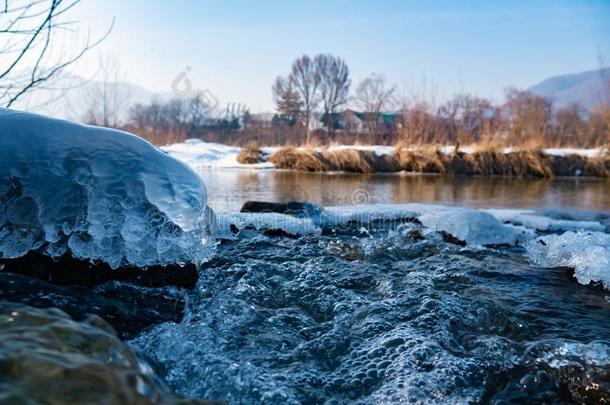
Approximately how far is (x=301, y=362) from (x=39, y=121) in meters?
1.41

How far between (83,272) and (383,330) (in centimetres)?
111

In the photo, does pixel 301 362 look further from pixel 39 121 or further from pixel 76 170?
pixel 39 121

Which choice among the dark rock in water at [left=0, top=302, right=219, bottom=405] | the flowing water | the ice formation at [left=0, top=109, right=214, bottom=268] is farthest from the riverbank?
the dark rock in water at [left=0, top=302, right=219, bottom=405]

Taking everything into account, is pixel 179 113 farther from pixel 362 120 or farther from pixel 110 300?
pixel 110 300

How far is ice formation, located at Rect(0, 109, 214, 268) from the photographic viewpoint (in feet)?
4.96

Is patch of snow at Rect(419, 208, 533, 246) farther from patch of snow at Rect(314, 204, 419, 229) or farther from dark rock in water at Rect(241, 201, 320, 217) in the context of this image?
dark rock in water at Rect(241, 201, 320, 217)

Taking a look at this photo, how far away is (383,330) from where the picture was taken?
144cm

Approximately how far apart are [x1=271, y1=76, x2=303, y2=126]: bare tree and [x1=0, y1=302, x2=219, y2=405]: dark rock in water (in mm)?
31467

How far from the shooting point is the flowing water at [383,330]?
111cm

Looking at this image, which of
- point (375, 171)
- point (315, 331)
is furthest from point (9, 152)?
point (375, 171)

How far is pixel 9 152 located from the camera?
1.55 metres

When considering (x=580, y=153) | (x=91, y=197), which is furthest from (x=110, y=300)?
(x=580, y=153)

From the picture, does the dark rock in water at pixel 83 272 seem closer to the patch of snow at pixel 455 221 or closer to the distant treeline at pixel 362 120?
the patch of snow at pixel 455 221

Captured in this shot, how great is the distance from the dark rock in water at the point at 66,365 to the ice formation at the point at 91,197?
0.77 m
